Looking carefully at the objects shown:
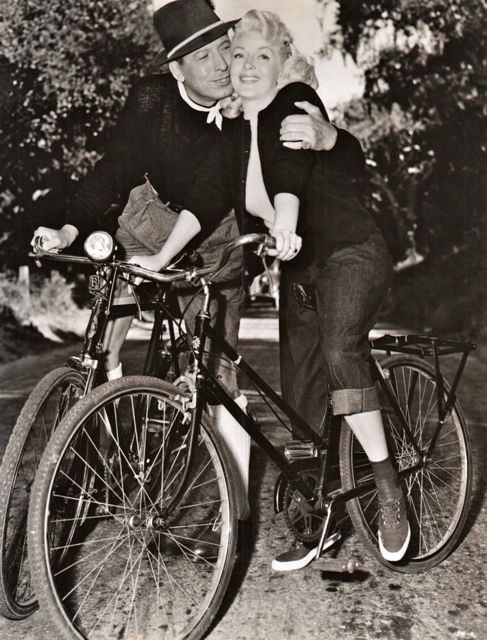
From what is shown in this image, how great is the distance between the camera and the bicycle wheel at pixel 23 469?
221 centimetres

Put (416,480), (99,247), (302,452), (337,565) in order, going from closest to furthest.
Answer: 1. (99,247)
2. (337,565)
3. (302,452)
4. (416,480)

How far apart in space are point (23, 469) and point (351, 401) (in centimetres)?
113

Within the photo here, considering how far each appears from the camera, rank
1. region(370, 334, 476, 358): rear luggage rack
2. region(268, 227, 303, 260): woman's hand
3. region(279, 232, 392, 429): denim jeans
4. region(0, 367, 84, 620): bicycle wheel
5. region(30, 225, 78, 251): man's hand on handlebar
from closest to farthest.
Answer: region(0, 367, 84, 620): bicycle wheel → region(268, 227, 303, 260): woman's hand → region(30, 225, 78, 251): man's hand on handlebar → region(279, 232, 392, 429): denim jeans → region(370, 334, 476, 358): rear luggage rack

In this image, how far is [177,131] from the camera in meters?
2.59

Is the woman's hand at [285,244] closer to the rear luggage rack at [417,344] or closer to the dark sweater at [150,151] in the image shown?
the dark sweater at [150,151]

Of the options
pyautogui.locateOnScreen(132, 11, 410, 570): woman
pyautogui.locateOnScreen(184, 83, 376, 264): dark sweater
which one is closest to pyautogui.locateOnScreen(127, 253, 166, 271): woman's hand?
pyautogui.locateOnScreen(132, 11, 410, 570): woman

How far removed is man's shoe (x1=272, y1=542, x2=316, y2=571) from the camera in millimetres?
2766

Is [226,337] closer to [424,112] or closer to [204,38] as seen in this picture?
[204,38]

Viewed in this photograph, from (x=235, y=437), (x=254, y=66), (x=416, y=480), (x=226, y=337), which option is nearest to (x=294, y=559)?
(x=235, y=437)

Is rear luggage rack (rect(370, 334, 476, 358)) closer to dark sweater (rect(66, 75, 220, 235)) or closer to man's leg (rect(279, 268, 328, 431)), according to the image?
man's leg (rect(279, 268, 328, 431))

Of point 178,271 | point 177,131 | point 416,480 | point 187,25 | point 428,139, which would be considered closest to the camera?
point 178,271

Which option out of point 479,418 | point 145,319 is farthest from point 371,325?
point 479,418

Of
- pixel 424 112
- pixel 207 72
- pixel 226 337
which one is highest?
pixel 207 72

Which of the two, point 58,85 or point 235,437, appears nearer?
point 58,85
